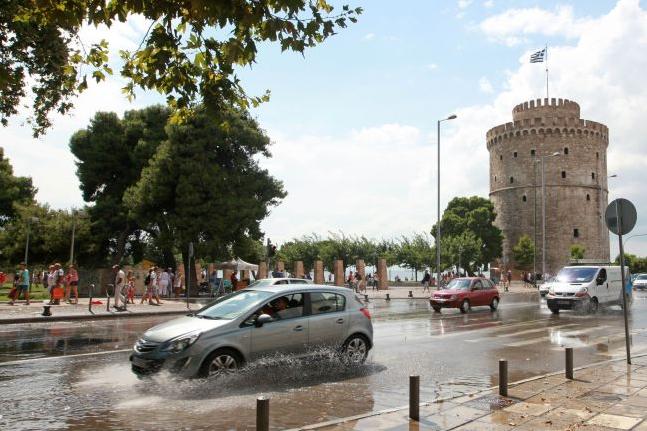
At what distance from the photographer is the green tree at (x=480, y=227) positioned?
77306 millimetres

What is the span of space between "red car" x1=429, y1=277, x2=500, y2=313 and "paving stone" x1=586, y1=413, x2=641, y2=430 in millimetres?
16611

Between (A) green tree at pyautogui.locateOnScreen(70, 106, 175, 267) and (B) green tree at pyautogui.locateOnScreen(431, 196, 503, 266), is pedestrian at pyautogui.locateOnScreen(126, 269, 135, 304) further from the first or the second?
(B) green tree at pyautogui.locateOnScreen(431, 196, 503, 266)

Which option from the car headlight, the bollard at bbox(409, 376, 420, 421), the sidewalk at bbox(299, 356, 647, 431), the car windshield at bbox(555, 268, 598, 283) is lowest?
the sidewalk at bbox(299, 356, 647, 431)

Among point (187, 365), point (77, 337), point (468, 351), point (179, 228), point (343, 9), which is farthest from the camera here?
point (179, 228)

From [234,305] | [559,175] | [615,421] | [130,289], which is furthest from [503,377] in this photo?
[559,175]

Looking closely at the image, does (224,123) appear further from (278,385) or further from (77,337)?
(77,337)

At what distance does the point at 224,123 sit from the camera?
818 centimetres

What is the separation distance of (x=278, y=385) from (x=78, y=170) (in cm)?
3690

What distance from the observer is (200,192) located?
34125 mm

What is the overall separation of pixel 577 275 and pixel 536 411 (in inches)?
724

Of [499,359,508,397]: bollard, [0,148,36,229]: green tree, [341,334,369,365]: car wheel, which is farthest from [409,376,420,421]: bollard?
[0,148,36,229]: green tree

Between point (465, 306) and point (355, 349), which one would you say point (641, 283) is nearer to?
point (465, 306)

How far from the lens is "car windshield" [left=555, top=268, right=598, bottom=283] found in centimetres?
2272

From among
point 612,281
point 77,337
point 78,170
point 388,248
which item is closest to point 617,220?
point 77,337
